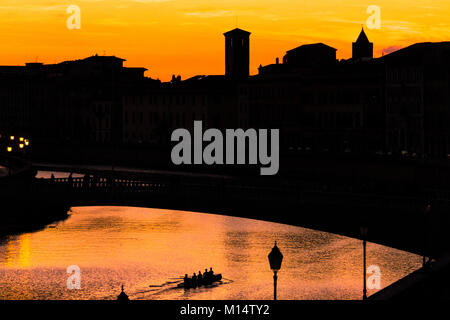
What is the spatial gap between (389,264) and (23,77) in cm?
12333

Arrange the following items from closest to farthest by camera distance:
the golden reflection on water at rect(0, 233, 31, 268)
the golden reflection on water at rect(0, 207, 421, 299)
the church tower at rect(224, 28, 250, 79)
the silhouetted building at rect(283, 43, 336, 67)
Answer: the golden reflection on water at rect(0, 207, 421, 299), the golden reflection on water at rect(0, 233, 31, 268), the silhouetted building at rect(283, 43, 336, 67), the church tower at rect(224, 28, 250, 79)

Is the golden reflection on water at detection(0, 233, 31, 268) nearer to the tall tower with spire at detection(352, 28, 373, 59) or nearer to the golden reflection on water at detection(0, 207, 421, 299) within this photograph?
the golden reflection on water at detection(0, 207, 421, 299)

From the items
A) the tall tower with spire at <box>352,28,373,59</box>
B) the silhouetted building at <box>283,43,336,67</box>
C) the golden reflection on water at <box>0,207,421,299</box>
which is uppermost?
the tall tower with spire at <box>352,28,373,59</box>

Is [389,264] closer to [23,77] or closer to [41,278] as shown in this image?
[41,278]

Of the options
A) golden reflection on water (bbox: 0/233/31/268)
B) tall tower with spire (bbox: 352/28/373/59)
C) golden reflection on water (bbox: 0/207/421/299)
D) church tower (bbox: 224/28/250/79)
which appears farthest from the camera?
tall tower with spire (bbox: 352/28/373/59)

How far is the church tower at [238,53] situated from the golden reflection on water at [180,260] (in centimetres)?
4971

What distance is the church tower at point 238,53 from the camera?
414 ft

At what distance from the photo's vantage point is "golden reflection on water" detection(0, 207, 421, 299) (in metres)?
50.4

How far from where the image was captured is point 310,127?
112 metres

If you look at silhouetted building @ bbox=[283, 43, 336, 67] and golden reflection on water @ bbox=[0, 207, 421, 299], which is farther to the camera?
silhouetted building @ bbox=[283, 43, 336, 67]

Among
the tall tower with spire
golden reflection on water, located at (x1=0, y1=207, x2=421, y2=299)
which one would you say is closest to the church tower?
the tall tower with spire

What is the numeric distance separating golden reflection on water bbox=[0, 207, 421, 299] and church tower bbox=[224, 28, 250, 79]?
163 feet

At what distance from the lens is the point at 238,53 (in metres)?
127
